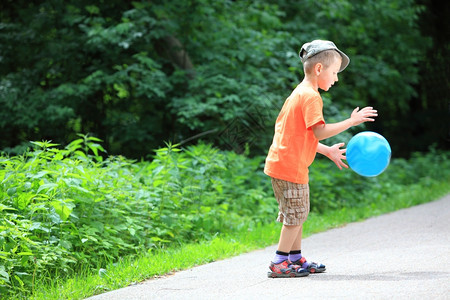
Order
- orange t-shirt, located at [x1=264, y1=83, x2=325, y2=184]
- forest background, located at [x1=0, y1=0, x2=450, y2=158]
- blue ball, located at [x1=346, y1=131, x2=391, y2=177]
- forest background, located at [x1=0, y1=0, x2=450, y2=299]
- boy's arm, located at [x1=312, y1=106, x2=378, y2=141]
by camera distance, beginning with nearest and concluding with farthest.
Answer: boy's arm, located at [x1=312, y1=106, x2=378, y2=141] < orange t-shirt, located at [x1=264, y1=83, x2=325, y2=184] < blue ball, located at [x1=346, y1=131, x2=391, y2=177] < forest background, located at [x1=0, y1=0, x2=450, y2=299] < forest background, located at [x1=0, y1=0, x2=450, y2=158]

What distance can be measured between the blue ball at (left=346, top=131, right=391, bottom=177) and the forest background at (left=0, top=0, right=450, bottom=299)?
1.83m

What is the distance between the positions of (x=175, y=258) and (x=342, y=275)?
1635 mm

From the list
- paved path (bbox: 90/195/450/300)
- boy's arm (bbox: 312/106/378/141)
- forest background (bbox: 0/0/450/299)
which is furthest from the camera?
forest background (bbox: 0/0/450/299)

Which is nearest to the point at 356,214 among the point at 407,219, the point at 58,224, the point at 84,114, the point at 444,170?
the point at 407,219

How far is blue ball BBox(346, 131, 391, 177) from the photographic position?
→ 16.3 ft

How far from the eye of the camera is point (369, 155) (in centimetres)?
498

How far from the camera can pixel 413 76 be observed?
53.3 ft

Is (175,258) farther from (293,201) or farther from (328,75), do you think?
(328,75)

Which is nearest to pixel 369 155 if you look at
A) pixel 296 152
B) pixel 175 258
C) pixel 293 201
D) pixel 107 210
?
pixel 296 152

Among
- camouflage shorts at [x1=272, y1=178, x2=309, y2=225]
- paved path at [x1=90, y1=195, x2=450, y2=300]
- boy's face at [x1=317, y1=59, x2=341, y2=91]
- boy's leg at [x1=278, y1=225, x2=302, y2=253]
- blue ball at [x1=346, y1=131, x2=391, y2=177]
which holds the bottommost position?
paved path at [x1=90, y1=195, x2=450, y2=300]

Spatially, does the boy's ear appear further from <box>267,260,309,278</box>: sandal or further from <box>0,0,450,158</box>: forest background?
<box>0,0,450,158</box>: forest background

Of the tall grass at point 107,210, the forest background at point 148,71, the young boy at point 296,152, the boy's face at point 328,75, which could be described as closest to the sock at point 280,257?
the young boy at point 296,152

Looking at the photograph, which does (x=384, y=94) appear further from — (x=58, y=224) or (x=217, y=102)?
(x=58, y=224)

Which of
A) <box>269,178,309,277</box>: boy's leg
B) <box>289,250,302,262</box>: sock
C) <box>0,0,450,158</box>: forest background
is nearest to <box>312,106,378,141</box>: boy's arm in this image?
<box>269,178,309,277</box>: boy's leg
